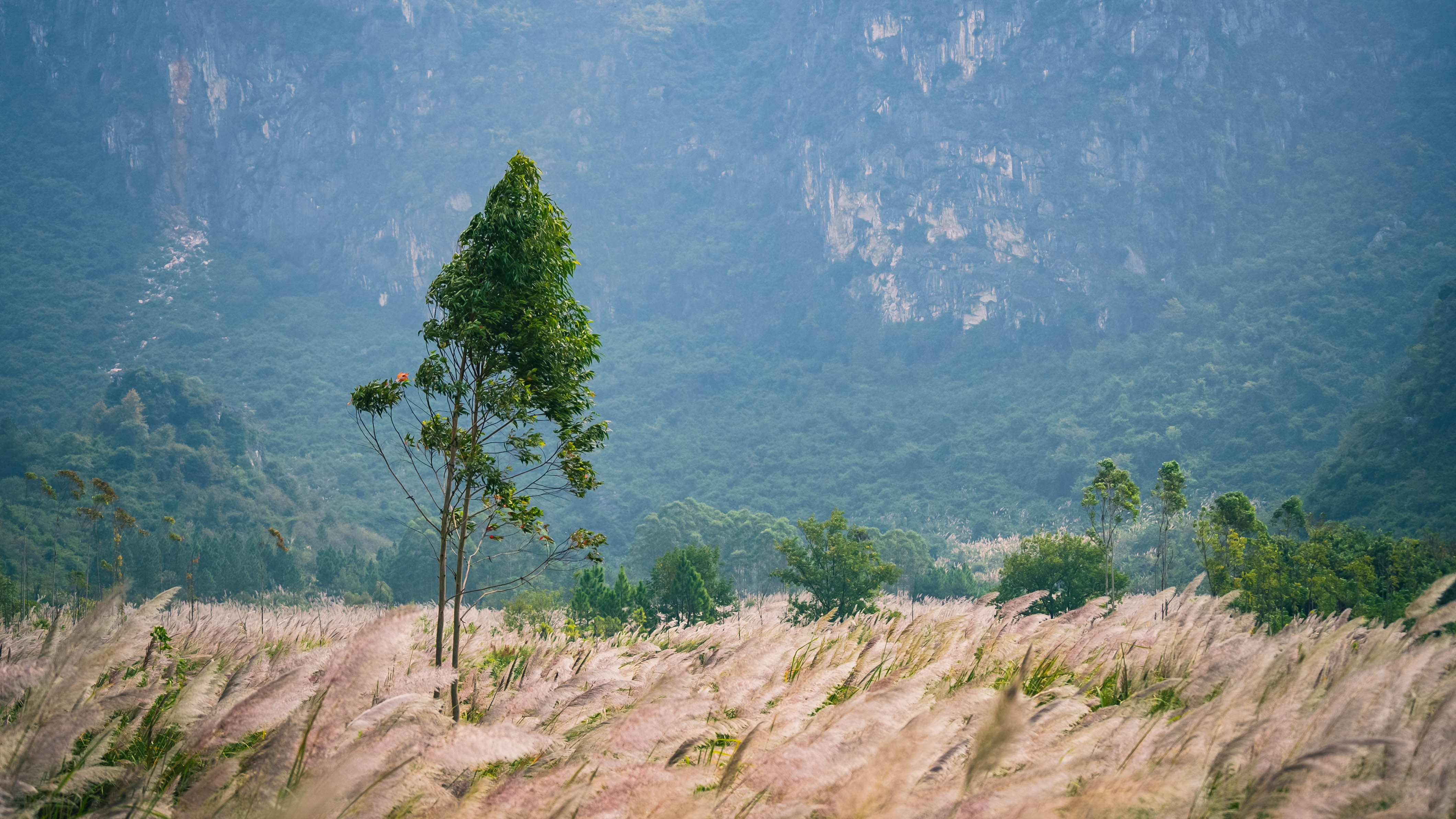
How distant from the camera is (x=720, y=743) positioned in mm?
3092

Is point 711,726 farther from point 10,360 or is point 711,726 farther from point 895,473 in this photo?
point 10,360

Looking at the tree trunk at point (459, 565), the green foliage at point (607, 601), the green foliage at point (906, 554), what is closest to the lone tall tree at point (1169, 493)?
the green foliage at point (607, 601)

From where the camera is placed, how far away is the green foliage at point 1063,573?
33156 mm

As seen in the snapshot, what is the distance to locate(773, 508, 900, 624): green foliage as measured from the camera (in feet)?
120

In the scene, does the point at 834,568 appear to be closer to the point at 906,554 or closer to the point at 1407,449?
the point at 906,554

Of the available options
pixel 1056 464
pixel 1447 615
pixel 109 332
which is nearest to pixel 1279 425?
pixel 1056 464

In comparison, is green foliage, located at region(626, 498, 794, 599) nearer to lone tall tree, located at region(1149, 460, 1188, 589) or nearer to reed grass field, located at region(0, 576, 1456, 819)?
lone tall tree, located at region(1149, 460, 1188, 589)

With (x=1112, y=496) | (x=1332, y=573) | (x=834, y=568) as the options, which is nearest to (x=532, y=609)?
(x=834, y=568)

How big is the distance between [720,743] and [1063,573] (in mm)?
34532

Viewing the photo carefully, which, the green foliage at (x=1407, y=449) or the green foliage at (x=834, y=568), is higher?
the green foliage at (x=1407, y=449)

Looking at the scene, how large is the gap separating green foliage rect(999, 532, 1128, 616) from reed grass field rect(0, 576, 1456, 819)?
3241 centimetres

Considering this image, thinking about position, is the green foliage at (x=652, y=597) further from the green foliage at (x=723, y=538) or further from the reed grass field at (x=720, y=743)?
the green foliage at (x=723, y=538)

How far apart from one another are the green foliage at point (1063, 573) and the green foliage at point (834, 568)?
20.7 ft

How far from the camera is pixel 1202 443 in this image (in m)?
137
